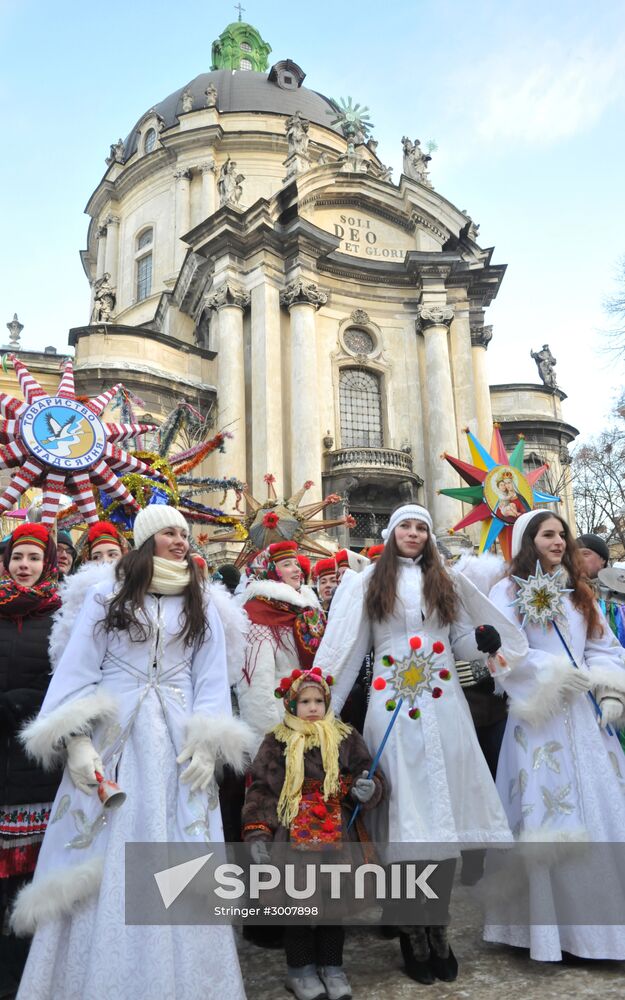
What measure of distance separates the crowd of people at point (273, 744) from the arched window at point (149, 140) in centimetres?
3554

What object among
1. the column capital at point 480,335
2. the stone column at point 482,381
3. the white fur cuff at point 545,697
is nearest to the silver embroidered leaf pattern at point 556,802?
the white fur cuff at point 545,697

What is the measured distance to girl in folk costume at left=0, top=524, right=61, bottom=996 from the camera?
3746 millimetres

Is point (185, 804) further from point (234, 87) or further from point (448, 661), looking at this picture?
point (234, 87)

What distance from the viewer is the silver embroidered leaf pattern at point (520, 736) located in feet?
13.5

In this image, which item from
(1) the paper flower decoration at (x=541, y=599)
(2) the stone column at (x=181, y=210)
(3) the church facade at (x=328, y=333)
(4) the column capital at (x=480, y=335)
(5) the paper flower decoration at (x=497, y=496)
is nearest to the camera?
(1) the paper flower decoration at (x=541, y=599)

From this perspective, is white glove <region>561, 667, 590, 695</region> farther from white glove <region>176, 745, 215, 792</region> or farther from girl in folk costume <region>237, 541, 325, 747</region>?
white glove <region>176, 745, 215, 792</region>

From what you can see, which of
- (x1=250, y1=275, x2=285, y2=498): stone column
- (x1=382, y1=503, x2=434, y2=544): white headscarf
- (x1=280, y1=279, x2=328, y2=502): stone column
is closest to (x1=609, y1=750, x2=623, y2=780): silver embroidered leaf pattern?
(x1=382, y1=503, x2=434, y2=544): white headscarf

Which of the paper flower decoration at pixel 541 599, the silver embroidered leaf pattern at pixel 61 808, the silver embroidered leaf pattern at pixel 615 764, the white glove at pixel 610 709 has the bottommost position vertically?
the silver embroidered leaf pattern at pixel 61 808

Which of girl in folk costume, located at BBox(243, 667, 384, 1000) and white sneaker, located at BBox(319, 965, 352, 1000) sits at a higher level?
girl in folk costume, located at BBox(243, 667, 384, 1000)

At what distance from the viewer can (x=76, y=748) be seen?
3275 millimetres

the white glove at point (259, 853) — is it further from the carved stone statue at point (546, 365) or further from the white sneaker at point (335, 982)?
the carved stone statue at point (546, 365)

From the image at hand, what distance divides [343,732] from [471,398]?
23077mm

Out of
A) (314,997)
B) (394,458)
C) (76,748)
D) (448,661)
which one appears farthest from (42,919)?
(394,458)

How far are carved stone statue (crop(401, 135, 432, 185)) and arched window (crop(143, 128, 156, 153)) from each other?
13.1m
